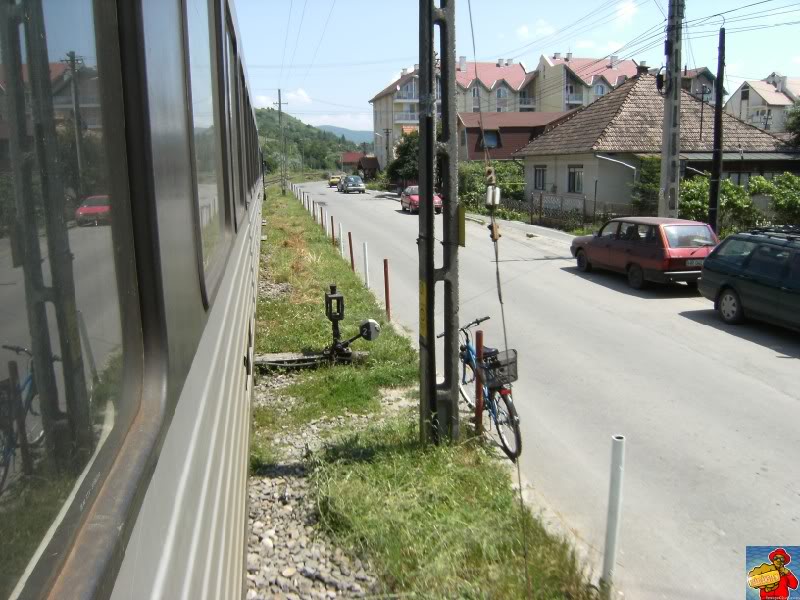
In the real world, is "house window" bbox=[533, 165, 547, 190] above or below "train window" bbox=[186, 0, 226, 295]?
below

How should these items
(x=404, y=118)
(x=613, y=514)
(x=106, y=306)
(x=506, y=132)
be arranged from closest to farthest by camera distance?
(x=106, y=306)
(x=613, y=514)
(x=506, y=132)
(x=404, y=118)

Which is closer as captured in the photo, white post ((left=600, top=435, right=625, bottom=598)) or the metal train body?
the metal train body

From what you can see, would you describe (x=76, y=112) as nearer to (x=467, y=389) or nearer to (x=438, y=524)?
(x=438, y=524)

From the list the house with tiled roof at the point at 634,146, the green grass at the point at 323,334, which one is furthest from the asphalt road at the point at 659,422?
the house with tiled roof at the point at 634,146

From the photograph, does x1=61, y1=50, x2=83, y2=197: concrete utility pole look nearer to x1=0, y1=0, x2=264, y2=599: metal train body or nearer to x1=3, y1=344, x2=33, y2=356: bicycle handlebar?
x1=0, y1=0, x2=264, y2=599: metal train body

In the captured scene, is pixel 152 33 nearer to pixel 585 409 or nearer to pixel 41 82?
pixel 41 82

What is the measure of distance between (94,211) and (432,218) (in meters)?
4.42

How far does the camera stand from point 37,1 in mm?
936

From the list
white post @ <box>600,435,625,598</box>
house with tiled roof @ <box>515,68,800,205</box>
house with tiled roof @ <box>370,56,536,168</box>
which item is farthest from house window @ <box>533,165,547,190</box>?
house with tiled roof @ <box>370,56,536,168</box>

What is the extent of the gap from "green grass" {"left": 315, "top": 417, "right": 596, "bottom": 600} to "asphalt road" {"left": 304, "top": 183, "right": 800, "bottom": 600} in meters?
0.54

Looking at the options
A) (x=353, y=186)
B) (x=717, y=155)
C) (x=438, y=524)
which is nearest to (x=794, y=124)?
(x=717, y=155)

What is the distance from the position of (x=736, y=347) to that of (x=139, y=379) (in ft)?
31.7

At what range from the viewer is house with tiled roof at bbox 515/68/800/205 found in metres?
29.5

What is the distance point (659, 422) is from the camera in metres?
6.91
